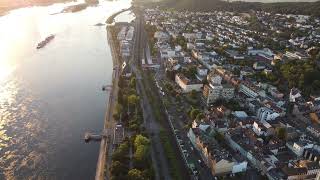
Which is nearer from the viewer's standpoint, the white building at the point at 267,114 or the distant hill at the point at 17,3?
the white building at the point at 267,114

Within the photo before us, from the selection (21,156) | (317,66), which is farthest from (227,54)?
(21,156)

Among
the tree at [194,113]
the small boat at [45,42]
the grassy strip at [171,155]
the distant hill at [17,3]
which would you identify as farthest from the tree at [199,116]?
the distant hill at [17,3]

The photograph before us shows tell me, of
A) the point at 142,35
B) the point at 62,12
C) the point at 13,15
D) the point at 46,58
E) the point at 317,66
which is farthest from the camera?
the point at 62,12

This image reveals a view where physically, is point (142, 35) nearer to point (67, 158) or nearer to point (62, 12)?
point (62, 12)

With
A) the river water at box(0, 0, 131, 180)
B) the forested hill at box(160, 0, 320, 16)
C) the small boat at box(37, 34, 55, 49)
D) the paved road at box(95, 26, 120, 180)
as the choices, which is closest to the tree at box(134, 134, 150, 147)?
the paved road at box(95, 26, 120, 180)

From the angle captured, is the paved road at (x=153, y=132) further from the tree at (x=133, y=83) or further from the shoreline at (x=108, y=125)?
the shoreline at (x=108, y=125)

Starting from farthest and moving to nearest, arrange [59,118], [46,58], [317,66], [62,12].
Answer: [62,12]
[46,58]
[317,66]
[59,118]
